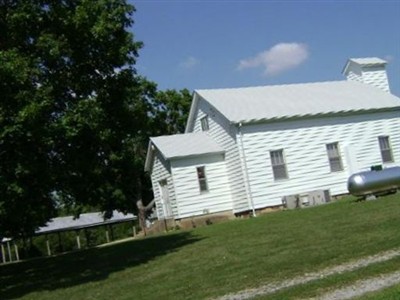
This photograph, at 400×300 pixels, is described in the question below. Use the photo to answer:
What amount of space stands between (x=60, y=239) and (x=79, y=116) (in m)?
36.5

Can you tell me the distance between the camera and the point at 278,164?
1181 inches

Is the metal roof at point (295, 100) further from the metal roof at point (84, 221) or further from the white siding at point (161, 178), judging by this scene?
the metal roof at point (84, 221)

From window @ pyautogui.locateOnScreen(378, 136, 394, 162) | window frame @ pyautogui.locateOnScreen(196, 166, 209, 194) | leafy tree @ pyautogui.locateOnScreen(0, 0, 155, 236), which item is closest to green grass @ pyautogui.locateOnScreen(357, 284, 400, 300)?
leafy tree @ pyautogui.locateOnScreen(0, 0, 155, 236)

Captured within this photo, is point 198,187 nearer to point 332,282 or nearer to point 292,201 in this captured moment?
point 292,201

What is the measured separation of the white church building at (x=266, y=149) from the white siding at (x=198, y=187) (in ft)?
0.16

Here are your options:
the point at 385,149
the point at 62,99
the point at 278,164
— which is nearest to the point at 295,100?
the point at 278,164

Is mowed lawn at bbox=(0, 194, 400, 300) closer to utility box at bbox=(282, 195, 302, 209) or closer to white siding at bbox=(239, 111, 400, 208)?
utility box at bbox=(282, 195, 302, 209)

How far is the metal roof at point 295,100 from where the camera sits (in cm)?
3041

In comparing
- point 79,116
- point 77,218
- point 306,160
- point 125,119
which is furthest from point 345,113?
point 77,218

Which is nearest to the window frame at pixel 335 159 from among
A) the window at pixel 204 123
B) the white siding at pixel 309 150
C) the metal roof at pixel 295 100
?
the white siding at pixel 309 150

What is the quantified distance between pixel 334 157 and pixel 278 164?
3341 millimetres

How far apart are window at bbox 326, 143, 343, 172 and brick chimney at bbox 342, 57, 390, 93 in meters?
7.39

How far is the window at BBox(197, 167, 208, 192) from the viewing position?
30656 millimetres

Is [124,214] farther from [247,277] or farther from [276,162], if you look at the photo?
[247,277]
